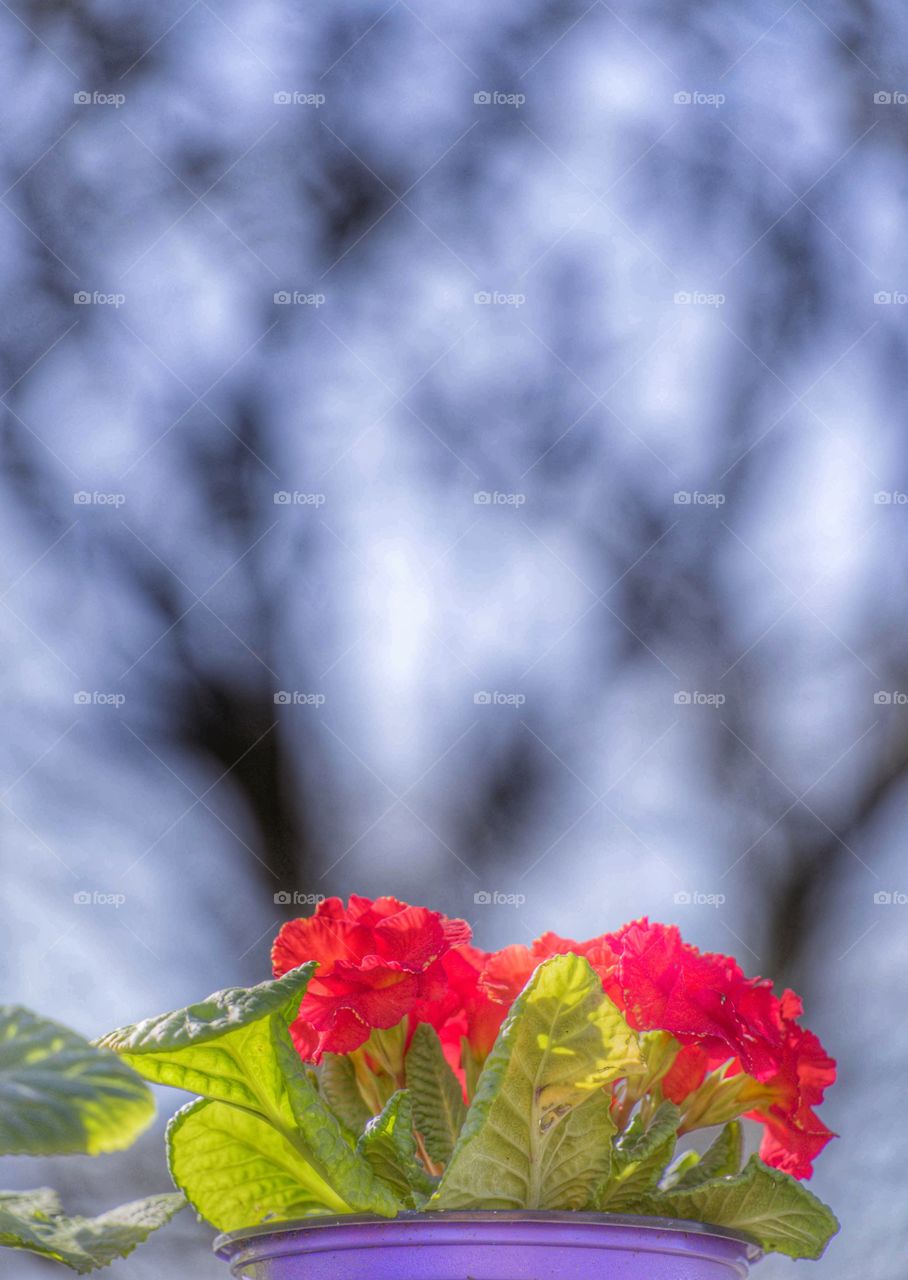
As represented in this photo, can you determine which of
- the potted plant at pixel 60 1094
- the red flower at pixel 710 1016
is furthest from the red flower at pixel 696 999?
the potted plant at pixel 60 1094

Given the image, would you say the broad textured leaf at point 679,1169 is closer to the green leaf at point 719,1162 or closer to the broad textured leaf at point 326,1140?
the green leaf at point 719,1162

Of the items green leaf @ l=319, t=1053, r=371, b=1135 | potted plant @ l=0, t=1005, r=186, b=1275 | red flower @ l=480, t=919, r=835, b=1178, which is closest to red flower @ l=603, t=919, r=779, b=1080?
red flower @ l=480, t=919, r=835, b=1178

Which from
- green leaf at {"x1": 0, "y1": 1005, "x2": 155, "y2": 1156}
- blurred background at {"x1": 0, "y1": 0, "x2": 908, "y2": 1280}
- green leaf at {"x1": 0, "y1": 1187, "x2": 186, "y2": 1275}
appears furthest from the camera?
blurred background at {"x1": 0, "y1": 0, "x2": 908, "y2": 1280}

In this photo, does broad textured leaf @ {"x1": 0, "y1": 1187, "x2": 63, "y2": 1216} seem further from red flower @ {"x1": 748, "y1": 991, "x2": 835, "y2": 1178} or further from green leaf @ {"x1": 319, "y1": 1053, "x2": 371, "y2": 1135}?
red flower @ {"x1": 748, "y1": 991, "x2": 835, "y2": 1178}

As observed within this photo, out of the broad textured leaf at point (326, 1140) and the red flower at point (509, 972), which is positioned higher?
the red flower at point (509, 972)

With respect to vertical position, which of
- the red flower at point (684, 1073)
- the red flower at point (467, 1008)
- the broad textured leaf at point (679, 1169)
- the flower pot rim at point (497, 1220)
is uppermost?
the red flower at point (467, 1008)

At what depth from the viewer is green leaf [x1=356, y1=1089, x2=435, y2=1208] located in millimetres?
438

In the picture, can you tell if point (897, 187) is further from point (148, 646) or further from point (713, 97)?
point (148, 646)

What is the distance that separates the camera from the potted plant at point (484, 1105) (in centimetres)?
40

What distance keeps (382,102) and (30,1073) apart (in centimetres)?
173

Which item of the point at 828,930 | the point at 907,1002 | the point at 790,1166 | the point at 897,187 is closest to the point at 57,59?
the point at 897,187

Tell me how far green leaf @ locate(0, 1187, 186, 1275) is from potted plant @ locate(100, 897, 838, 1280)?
0.13 feet

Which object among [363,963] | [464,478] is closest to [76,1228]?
[363,963]

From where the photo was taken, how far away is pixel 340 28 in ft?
5.90
